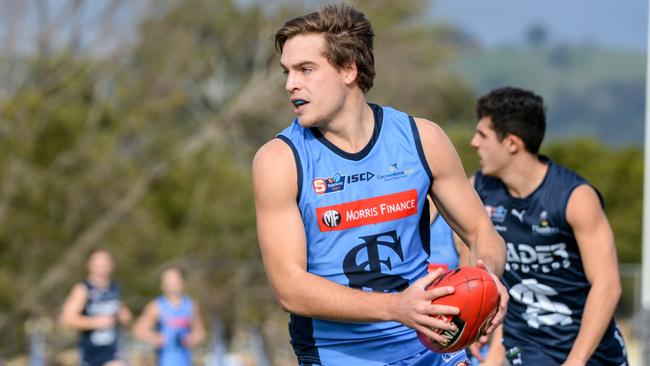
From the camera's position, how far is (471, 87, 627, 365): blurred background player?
5.52 meters

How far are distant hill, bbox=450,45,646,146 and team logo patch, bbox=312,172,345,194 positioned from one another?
134224 millimetres

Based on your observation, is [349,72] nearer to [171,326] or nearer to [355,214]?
[355,214]

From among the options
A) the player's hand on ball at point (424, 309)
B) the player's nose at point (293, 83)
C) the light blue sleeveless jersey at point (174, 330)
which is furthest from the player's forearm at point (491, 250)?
the light blue sleeveless jersey at point (174, 330)

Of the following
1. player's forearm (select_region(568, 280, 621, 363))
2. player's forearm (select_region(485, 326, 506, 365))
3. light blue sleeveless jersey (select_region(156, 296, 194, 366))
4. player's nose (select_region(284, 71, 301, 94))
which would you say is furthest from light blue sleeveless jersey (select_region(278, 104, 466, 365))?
light blue sleeveless jersey (select_region(156, 296, 194, 366))

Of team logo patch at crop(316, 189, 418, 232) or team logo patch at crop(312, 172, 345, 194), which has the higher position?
team logo patch at crop(312, 172, 345, 194)

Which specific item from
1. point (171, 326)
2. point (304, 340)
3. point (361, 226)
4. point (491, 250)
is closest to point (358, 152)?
point (361, 226)

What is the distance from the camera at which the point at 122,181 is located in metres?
24.3

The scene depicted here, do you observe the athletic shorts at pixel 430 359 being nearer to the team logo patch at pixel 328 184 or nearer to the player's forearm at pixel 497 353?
the team logo patch at pixel 328 184

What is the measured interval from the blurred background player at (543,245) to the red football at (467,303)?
62.9 inches

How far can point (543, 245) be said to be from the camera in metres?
5.75

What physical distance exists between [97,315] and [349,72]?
27.6 feet

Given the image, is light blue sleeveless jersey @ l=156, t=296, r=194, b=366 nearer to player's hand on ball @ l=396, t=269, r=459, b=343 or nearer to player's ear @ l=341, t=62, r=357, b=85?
player's ear @ l=341, t=62, r=357, b=85

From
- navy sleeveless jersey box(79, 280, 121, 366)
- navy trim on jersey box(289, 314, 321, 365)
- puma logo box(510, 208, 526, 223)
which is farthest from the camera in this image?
navy sleeveless jersey box(79, 280, 121, 366)

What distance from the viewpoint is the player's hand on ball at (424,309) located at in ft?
12.6
